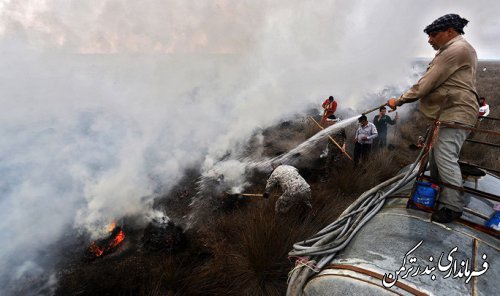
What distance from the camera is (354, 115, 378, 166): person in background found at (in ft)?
23.3

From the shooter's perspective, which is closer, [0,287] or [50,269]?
[0,287]

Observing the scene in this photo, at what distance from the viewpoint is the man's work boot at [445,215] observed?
2316 millimetres

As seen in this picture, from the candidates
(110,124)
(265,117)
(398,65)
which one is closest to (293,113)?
(265,117)

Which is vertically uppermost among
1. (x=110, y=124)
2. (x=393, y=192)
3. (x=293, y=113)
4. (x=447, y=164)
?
(x=110, y=124)

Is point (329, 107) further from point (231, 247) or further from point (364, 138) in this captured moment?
point (231, 247)

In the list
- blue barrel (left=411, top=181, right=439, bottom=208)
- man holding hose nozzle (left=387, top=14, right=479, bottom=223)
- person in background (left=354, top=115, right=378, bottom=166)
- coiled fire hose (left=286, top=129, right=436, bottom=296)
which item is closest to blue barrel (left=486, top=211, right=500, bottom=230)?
man holding hose nozzle (left=387, top=14, right=479, bottom=223)

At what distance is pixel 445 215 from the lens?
233 cm

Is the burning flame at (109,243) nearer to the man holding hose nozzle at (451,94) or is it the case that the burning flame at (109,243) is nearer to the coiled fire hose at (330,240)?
the coiled fire hose at (330,240)

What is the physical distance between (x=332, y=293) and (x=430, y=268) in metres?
0.76

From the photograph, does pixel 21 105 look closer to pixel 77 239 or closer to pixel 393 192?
pixel 77 239

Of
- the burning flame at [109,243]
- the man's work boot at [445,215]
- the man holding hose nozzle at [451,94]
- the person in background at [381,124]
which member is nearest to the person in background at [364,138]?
the person in background at [381,124]

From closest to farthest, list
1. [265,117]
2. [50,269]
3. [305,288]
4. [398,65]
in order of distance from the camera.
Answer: [305,288] → [50,269] → [265,117] → [398,65]

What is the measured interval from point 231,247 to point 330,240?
252cm

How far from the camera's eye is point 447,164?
99.6 inches
